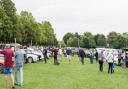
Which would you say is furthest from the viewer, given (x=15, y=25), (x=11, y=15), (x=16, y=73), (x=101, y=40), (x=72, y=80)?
(x=101, y=40)

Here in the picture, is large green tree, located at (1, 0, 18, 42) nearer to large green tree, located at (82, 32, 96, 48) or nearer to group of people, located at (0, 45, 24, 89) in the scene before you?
group of people, located at (0, 45, 24, 89)

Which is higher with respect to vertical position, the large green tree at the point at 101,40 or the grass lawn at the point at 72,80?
the large green tree at the point at 101,40

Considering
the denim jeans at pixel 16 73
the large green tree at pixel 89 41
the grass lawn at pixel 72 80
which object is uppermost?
the large green tree at pixel 89 41

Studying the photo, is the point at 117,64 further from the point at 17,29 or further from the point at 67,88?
the point at 17,29

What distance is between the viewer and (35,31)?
102125 millimetres

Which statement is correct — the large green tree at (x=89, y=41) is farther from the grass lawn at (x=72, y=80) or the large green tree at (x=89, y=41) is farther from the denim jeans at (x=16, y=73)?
the denim jeans at (x=16, y=73)

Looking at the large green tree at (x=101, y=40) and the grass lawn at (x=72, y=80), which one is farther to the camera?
the large green tree at (x=101, y=40)

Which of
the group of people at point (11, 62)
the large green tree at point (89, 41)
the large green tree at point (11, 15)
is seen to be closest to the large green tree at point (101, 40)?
the large green tree at point (89, 41)

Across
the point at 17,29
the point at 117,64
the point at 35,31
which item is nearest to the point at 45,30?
the point at 35,31

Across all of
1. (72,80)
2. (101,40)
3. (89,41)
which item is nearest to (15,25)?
(72,80)

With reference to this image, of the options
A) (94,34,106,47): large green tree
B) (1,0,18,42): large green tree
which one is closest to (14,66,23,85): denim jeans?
(1,0,18,42): large green tree

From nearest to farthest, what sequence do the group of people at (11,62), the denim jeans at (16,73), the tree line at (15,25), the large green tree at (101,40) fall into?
the group of people at (11,62) < the denim jeans at (16,73) < the tree line at (15,25) < the large green tree at (101,40)

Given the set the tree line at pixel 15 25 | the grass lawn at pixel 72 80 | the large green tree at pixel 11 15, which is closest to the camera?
the grass lawn at pixel 72 80

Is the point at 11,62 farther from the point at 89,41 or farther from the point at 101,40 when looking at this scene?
the point at 101,40
